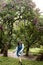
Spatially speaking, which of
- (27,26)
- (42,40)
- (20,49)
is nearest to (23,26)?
(27,26)

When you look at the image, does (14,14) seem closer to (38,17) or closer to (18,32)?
(38,17)

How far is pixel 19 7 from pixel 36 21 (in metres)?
1.64

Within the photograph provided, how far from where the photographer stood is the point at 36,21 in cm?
1614

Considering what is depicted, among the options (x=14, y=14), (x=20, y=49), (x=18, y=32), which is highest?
(x=14, y=14)

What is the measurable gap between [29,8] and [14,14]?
1.21 metres

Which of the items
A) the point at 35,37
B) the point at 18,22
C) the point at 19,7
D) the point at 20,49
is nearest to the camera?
the point at 20,49

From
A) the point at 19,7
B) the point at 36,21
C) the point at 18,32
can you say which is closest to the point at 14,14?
the point at 19,7

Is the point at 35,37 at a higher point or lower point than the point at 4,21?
lower

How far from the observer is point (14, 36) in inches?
727

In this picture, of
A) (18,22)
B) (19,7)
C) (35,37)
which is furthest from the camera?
(35,37)

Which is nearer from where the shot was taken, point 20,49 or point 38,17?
point 20,49

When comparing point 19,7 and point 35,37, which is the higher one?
point 19,7

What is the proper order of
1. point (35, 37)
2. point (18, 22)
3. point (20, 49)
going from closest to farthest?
point (20, 49) < point (18, 22) < point (35, 37)

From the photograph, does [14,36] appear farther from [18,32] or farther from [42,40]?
[42,40]
